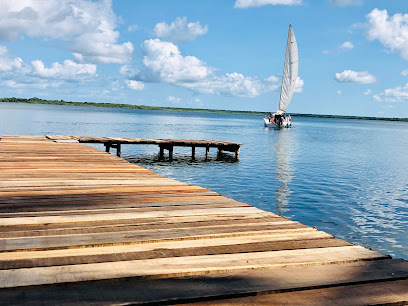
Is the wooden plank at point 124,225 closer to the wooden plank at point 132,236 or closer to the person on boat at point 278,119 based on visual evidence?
the wooden plank at point 132,236

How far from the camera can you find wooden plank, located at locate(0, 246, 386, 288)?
95.5 inches

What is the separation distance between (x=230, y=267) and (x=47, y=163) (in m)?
7.01

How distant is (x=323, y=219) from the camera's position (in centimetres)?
1160

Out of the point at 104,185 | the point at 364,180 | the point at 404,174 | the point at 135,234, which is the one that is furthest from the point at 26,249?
the point at 404,174

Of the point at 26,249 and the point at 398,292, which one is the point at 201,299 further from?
the point at 26,249

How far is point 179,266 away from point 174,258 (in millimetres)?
183

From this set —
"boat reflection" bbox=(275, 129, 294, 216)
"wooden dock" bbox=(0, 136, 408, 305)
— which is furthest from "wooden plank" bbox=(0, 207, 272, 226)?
"boat reflection" bbox=(275, 129, 294, 216)

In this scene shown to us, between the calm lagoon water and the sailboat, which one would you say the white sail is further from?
the calm lagoon water

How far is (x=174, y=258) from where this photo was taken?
2887 mm

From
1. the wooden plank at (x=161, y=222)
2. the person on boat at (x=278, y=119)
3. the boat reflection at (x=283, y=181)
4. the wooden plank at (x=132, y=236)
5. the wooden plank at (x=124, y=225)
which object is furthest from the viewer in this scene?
the person on boat at (x=278, y=119)

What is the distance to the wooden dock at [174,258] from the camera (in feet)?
7.50

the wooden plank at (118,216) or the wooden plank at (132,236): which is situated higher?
the wooden plank at (132,236)

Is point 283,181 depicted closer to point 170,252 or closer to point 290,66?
point 170,252

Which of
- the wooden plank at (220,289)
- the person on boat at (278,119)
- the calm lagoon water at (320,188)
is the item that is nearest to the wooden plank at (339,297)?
the wooden plank at (220,289)
